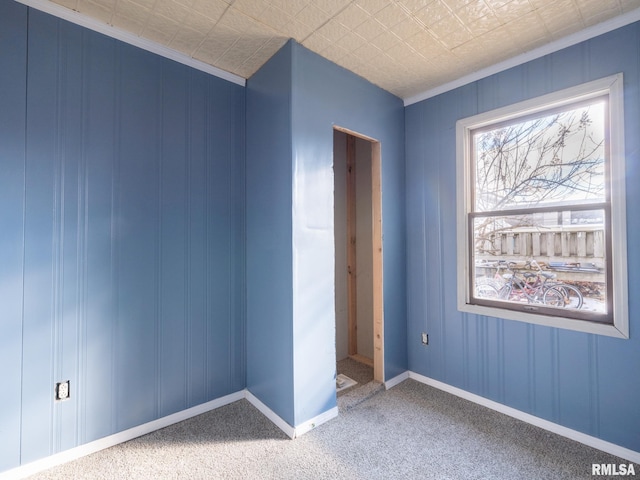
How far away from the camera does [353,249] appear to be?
3.48m

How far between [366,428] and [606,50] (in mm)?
2997

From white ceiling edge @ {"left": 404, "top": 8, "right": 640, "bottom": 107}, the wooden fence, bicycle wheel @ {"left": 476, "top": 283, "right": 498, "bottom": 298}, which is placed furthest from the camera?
bicycle wheel @ {"left": 476, "top": 283, "right": 498, "bottom": 298}

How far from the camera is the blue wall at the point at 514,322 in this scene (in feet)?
5.95

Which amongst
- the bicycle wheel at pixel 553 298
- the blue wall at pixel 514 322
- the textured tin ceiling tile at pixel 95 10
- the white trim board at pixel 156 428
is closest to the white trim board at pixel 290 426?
the white trim board at pixel 156 428

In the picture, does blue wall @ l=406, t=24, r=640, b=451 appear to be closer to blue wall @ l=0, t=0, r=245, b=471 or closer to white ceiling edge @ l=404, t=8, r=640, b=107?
white ceiling edge @ l=404, t=8, r=640, b=107

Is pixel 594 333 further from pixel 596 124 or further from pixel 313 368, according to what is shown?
pixel 313 368

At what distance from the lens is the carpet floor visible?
66.5 inches

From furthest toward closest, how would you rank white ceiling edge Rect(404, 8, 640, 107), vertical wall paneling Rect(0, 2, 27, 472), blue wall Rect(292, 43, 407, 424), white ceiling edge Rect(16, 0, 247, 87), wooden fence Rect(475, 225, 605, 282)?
blue wall Rect(292, 43, 407, 424)
wooden fence Rect(475, 225, 605, 282)
white ceiling edge Rect(404, 8, 640, 107)
white ceiling edge Rect(16, 0, 247, 87)
vertical wall paneling Rect(0, 2, 27, 472)

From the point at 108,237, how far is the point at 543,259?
3.05 m

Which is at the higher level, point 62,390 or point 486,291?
point 486,291

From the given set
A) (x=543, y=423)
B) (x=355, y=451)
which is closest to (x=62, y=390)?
(x=355, y=451)

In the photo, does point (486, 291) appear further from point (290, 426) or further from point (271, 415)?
point (271, 415)

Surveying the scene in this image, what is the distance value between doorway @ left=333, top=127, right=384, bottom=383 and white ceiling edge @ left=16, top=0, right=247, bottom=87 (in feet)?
4.90

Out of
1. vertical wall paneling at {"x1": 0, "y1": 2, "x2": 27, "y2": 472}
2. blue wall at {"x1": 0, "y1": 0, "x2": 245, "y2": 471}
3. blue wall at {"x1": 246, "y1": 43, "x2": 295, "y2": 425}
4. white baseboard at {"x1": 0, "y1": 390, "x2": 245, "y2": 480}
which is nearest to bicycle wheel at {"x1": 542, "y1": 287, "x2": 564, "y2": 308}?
blue wall at {"x1": 246, "y1": 43, "x2": 295, "y2": 425}
